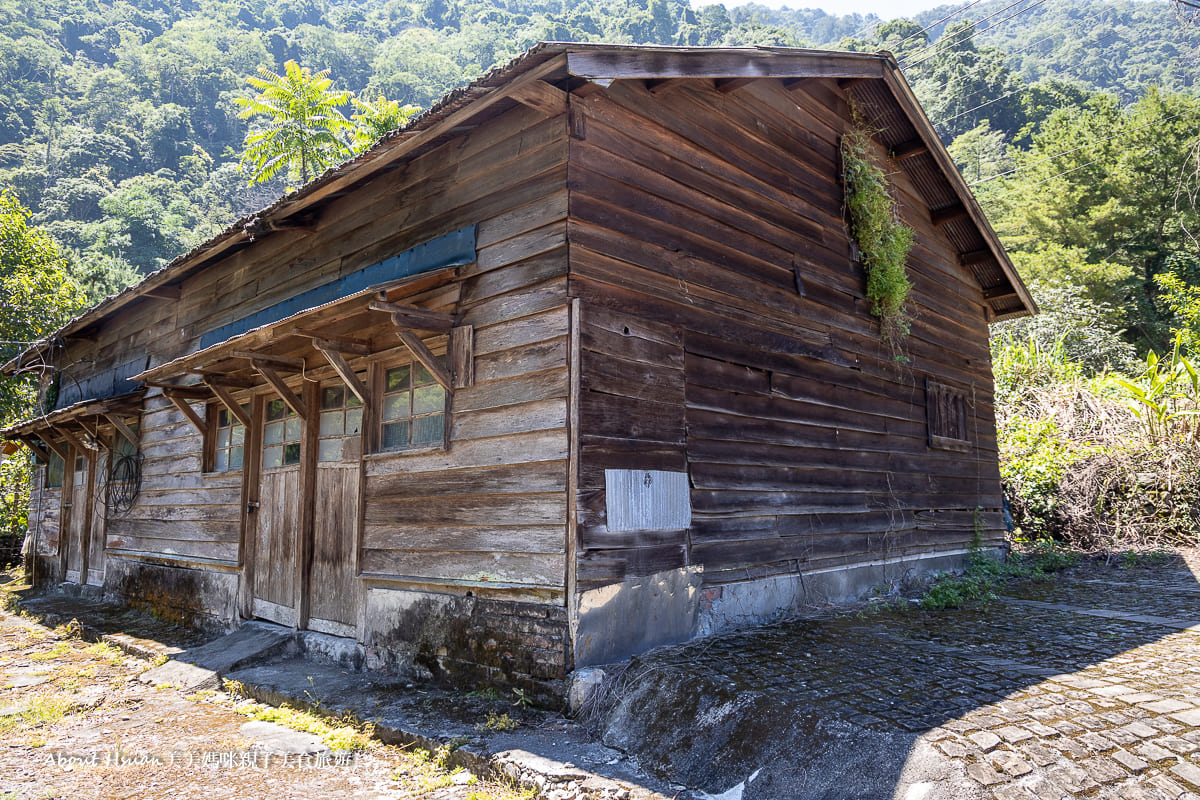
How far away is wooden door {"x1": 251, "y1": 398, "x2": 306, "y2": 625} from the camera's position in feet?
24.6

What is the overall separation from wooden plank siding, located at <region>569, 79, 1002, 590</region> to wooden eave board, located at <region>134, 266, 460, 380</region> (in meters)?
1.34

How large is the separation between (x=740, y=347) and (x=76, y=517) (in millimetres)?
11956

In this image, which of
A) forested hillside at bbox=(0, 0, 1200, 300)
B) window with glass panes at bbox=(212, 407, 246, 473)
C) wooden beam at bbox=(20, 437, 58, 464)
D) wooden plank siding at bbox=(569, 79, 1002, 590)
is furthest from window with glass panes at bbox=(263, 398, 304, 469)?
forested hillside at bbox=(0, 0, 1200, 300)

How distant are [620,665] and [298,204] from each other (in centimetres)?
515

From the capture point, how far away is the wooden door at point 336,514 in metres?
6.79

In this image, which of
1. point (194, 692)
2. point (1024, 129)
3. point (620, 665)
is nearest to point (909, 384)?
point (620, 665)

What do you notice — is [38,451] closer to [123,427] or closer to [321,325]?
[123,427]

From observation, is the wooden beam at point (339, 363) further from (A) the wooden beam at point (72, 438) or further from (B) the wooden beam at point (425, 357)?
(A) the wooden beam at point (72, 438)

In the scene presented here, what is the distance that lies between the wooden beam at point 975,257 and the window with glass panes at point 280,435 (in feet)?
30.2

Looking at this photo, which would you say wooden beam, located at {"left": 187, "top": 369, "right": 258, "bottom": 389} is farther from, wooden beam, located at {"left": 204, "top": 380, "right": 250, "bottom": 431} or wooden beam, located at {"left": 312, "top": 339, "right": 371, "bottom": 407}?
wooden beam, located at {"left": 312, "top": 339, "right": 371, "bottom": 407}

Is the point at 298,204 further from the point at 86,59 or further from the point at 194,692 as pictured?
the point at 86,59

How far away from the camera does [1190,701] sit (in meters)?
4.08

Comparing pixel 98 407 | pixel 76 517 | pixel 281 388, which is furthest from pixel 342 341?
pixel 76 517

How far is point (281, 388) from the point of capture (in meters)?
6.87
